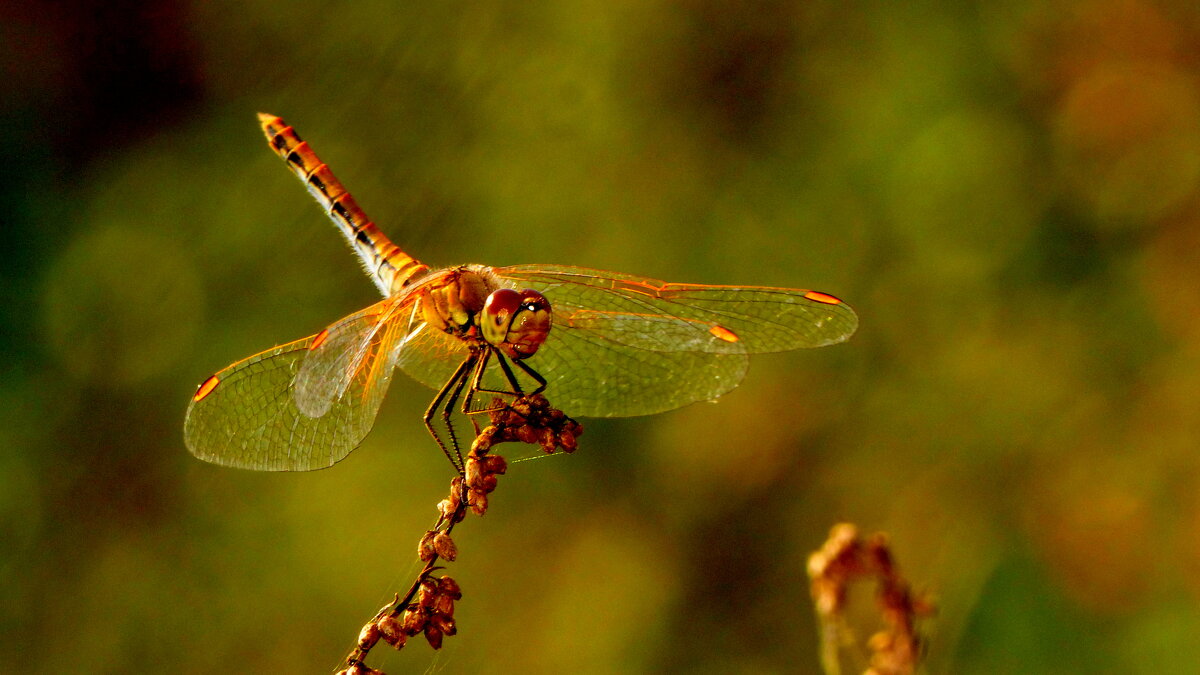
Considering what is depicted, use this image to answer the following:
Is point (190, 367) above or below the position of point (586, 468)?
above

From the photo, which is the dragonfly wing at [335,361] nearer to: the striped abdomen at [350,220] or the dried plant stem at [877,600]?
the striped abdomen at [350,220]

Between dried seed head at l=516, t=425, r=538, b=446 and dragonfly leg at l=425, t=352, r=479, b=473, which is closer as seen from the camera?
dried seed head at l=516, t=425, r=538, b=446

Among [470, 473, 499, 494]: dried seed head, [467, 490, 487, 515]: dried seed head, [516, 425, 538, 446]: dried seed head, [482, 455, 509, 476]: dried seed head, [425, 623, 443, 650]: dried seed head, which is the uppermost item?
[516, 425, 538, 446]: dried seed head

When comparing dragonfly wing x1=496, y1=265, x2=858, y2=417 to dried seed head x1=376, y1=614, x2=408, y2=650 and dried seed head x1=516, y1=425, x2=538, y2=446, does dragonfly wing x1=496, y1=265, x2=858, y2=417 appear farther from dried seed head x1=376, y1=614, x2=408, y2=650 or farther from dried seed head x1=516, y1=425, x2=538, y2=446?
dried seed head x1=376, y1=614, x2=408, y2=650

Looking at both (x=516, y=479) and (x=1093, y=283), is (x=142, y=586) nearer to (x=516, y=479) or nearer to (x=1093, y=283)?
(x=516, y=479)

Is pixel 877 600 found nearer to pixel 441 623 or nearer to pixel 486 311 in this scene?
pixel 441 623

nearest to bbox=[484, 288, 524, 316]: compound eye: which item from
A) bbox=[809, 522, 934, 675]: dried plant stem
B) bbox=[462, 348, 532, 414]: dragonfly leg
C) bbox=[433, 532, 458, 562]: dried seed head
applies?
bbox=[462, 348, 532, 414]: dragonfly leg

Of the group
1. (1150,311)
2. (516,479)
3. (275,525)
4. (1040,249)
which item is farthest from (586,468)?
(1150,311)
